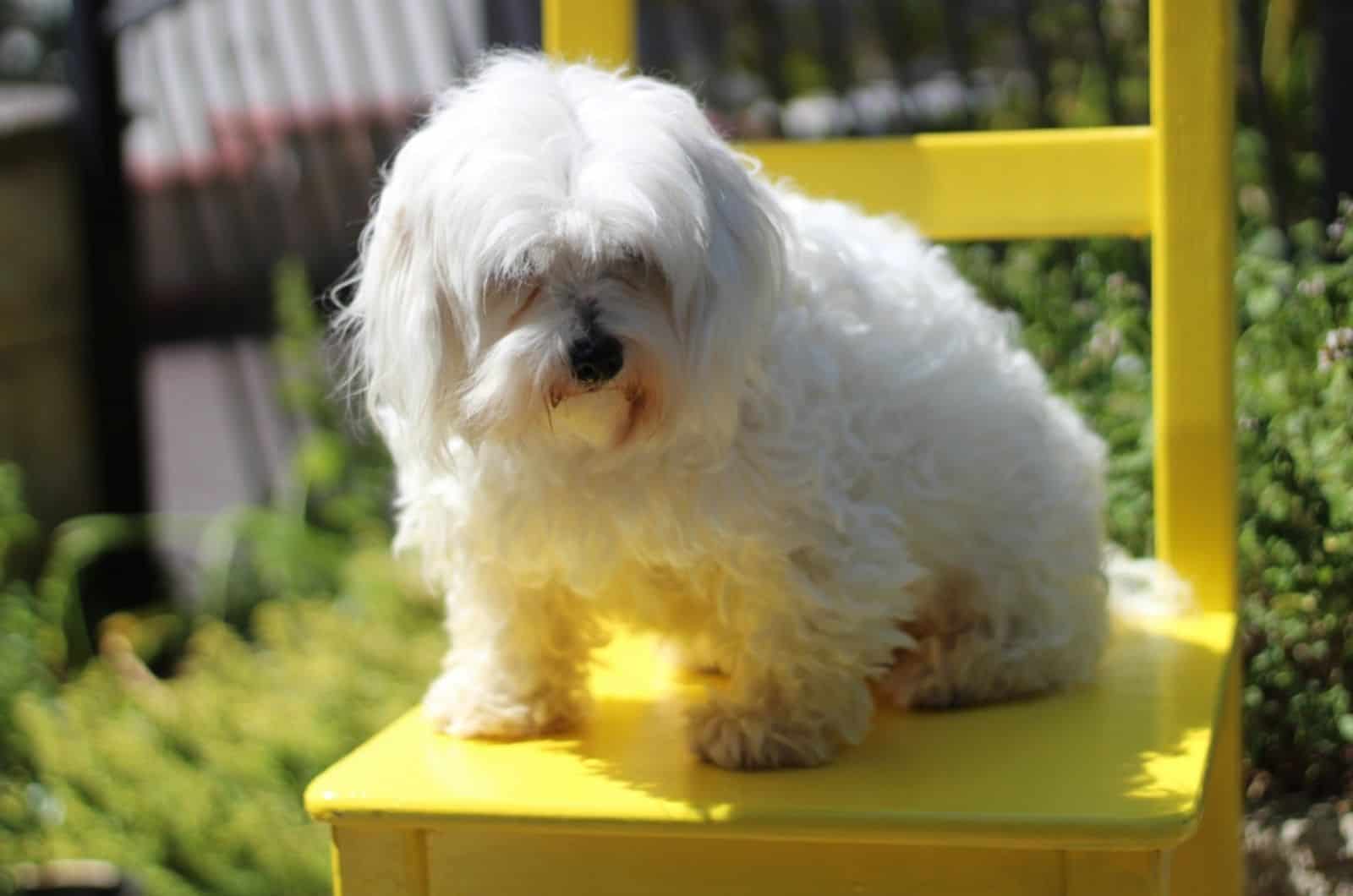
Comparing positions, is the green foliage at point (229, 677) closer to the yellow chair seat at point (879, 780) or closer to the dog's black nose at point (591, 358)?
the yellow chair seat at point (879, 780)

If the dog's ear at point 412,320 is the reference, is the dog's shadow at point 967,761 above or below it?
below

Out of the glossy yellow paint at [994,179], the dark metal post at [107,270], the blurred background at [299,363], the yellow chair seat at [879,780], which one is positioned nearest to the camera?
the yellow chair seat at [879,780]

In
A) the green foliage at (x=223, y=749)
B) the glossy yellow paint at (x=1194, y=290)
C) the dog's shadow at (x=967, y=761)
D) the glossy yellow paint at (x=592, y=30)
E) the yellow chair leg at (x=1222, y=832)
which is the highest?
the glossy yellow paint at (x=592, y=30)

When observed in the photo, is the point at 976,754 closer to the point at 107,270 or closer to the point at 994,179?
the point at 994,179

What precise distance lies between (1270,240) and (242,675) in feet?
6.65

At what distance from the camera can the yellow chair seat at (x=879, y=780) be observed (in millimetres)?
1443

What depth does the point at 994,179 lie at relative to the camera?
7.06ft

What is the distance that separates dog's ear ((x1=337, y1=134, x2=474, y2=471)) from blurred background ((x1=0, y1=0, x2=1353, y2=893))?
119 cm

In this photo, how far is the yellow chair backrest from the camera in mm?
2037

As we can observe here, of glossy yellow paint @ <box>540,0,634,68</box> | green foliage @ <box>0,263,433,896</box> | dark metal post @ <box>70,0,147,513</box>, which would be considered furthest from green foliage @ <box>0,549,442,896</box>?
glossy yellow paint @ <box>540,0,634,68</box>

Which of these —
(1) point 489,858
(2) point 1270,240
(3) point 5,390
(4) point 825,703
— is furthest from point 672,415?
(3) point 5,390

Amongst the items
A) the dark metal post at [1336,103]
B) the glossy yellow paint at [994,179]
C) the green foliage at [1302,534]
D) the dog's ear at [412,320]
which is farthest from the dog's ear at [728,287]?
the dark metal post at [1336,103]

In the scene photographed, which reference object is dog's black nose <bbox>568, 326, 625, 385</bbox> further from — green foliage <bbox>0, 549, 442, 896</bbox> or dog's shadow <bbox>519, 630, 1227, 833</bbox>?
green foliage <bbox>0, 549, 442, 896</bbox>

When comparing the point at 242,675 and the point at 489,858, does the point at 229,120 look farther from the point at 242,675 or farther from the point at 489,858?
the point at 489,858
